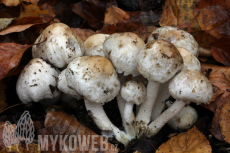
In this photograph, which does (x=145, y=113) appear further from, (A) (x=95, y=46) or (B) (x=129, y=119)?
(A) (x=95, y=46)

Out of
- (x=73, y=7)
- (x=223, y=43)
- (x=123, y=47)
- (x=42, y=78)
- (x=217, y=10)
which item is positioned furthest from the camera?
(x=73, y=7)

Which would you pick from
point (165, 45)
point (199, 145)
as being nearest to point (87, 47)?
point (165, 45)

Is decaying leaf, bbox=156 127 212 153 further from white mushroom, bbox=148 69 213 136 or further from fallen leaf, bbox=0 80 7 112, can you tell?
fallen leaf, bbox=0 80 7 112

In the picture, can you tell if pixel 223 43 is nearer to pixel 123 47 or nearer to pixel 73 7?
pixel 123 47

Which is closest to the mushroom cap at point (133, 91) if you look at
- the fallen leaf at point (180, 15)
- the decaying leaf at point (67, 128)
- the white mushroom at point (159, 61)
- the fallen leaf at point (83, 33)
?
the white mushroom at point (159, 61)

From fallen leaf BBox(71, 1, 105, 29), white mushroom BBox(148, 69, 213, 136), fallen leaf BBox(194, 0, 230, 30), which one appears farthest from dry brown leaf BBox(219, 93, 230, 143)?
fallen leaf BBox(71, 1, 105, 29)

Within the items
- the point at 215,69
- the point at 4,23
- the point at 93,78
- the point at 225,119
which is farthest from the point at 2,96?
the point at 215,69
